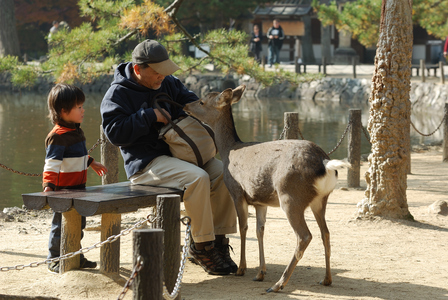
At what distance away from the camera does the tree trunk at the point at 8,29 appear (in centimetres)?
2786

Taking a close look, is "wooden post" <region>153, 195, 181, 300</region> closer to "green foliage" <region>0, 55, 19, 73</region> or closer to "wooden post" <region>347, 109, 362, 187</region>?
"wooden post" <region>347, 109, 362, 187</region>

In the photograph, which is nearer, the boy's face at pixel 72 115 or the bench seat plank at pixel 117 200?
the bench seat plank at pixel 117 200

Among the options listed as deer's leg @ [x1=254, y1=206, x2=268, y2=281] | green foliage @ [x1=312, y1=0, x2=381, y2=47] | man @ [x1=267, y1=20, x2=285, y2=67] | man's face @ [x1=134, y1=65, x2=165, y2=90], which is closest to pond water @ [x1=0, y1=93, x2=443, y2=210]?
green foliage @ [x1=312, y1=0, x2=381, y2=47]

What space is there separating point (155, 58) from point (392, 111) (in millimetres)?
3009

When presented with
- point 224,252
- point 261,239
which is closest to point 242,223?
point 261,239

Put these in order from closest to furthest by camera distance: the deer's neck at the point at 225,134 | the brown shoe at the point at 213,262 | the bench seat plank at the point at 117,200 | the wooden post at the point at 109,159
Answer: the bench seat plank at the point at 117,200 < the brown shoe at the point at 213,262 < the deer's neck at the point at 225,134 < the wooden post at the point at 109,159

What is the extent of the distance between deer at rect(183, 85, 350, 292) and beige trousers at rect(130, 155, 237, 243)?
0.20 m

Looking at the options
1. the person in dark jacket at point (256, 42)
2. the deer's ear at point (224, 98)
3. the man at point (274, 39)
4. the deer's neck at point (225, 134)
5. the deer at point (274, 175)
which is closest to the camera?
the deer at point (274, 175)

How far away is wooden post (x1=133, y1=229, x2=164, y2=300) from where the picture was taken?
9.54 ft

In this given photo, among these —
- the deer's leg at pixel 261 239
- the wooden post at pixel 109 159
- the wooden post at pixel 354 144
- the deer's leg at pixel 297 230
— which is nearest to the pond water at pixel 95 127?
the wooden post at pixel 109 159

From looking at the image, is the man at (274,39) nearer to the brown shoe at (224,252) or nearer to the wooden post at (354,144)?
the wooden post at (354,144)

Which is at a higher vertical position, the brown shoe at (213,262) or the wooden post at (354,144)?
the wooden post at (354,144)

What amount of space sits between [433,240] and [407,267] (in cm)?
109

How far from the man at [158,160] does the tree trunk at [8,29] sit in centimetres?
2526
